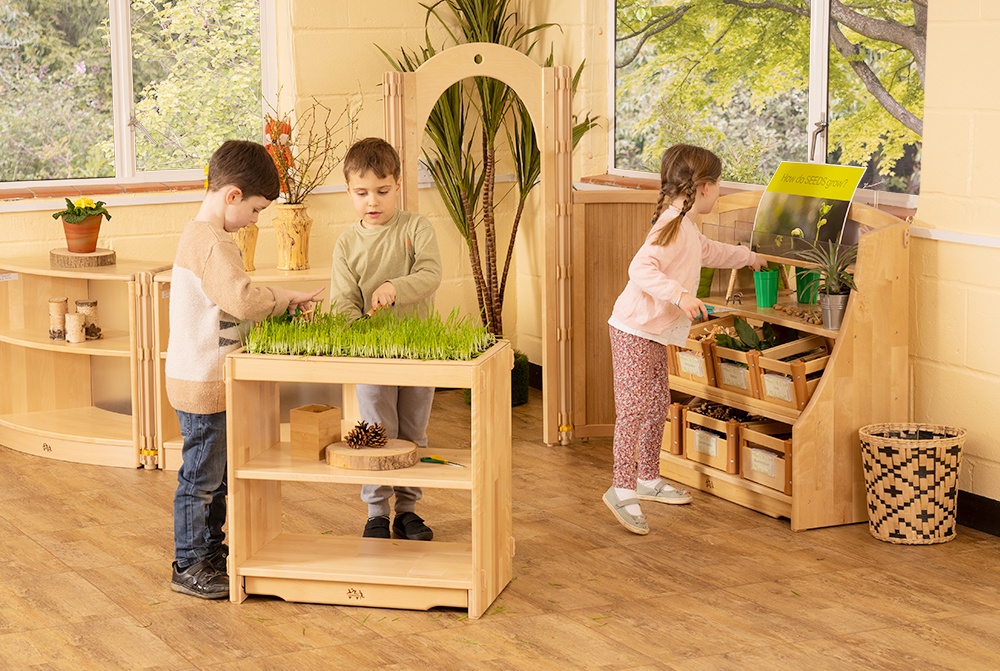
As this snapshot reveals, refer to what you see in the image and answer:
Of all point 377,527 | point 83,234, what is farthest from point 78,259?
point 377,527

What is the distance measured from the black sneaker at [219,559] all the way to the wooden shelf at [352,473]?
29 cm

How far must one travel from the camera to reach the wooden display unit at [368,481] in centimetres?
348

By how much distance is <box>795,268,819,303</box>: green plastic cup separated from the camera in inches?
181

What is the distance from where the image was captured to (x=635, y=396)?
4.42 m

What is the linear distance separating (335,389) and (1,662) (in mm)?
2424

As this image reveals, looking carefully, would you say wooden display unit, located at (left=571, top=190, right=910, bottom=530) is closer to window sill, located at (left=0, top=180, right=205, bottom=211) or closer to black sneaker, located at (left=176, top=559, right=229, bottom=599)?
black sneaker, located at (left=176, top=559, right=229, bottom=599)

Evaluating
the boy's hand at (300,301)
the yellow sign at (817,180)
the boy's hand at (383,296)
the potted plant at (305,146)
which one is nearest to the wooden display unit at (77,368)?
Result: the potted plant at (305,146)

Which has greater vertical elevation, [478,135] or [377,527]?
[478,135]

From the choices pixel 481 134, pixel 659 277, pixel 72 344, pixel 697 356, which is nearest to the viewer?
pixel 659 277

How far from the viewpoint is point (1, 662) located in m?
3.27

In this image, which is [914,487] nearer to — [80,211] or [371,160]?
[371,160]

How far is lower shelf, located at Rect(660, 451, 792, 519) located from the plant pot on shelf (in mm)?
589

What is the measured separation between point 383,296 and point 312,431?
0.43 meters

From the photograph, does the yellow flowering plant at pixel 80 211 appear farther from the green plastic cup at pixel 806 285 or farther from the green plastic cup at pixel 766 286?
the green plastic cup at pixel 806 285
